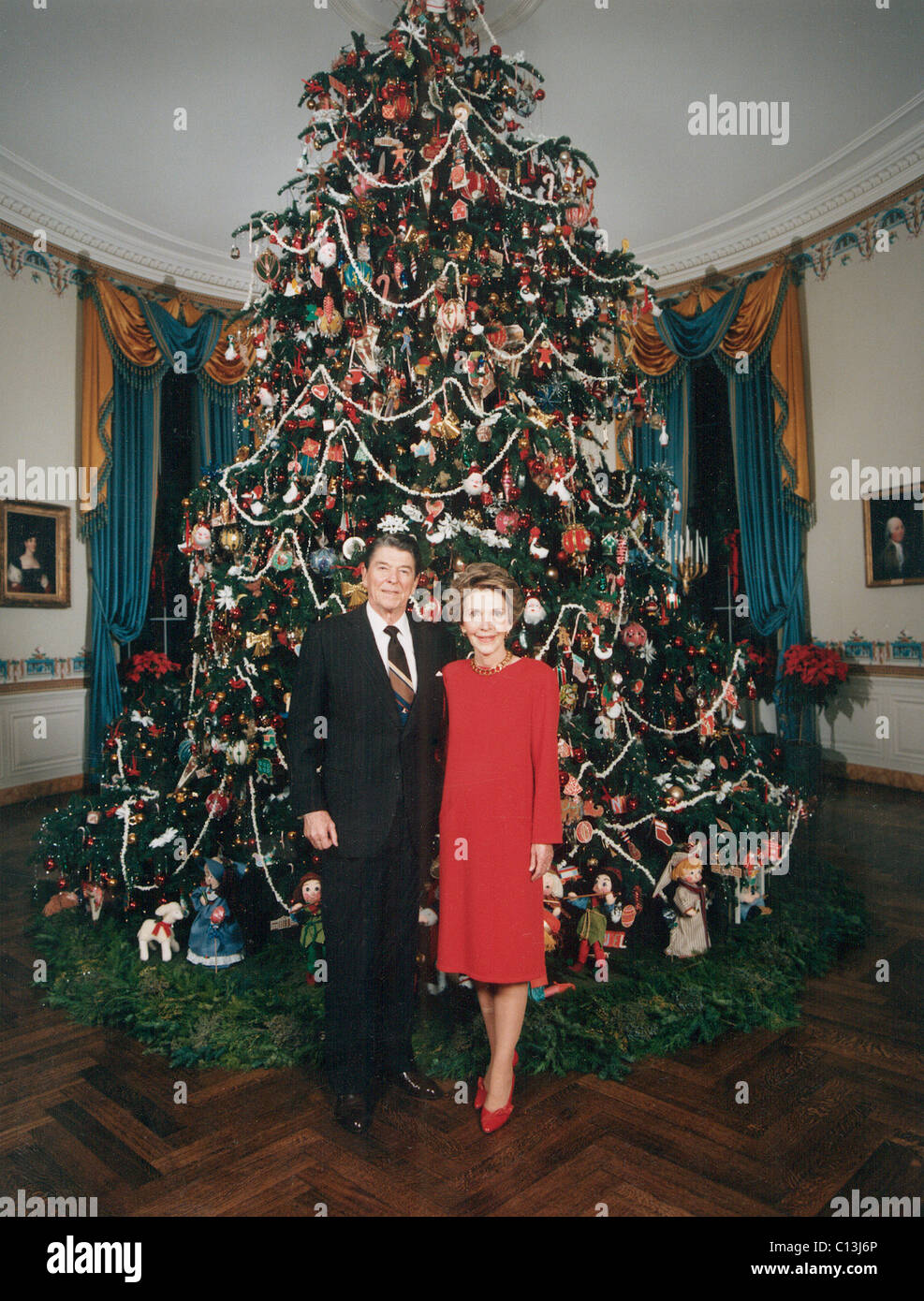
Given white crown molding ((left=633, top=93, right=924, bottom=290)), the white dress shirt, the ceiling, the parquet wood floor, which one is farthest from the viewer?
white crown molding ((left=633, top=93, right=924, bottom=290))

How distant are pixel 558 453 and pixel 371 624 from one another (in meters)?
1.49

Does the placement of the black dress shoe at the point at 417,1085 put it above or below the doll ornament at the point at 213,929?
below

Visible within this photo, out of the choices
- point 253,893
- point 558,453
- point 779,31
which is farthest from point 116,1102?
point 779,31

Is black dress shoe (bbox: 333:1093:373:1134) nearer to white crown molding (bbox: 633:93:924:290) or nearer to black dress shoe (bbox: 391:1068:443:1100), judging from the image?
black dress shoe (bbox: 391:1068:443:1100)

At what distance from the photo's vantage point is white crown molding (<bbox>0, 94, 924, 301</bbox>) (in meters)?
6.22

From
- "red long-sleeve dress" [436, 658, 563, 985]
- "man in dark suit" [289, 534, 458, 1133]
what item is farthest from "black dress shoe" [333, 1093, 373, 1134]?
"red long-sleeve dress" [436, 658, 563, 985]

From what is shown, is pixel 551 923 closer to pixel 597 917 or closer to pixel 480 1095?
pixel 597 917

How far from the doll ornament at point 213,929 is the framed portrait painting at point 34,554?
14.3ft

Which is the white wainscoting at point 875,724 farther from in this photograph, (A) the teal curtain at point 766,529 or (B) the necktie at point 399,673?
(B) the necktie at point 399,673

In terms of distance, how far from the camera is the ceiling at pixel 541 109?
4.84 metres

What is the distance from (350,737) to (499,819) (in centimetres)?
51

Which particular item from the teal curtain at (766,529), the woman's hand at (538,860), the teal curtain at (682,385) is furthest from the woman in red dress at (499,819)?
the teal curtain at (682,385)

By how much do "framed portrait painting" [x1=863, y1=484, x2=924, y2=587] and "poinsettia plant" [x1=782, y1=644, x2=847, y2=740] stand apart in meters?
0.76

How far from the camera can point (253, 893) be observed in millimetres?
3658
